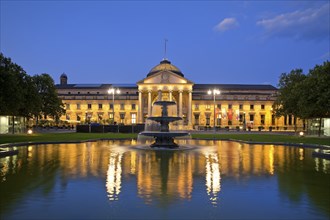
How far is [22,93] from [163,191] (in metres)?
45.3

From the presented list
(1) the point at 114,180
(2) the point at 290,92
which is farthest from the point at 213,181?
(2) the point at 290,92

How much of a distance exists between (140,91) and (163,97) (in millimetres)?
7600

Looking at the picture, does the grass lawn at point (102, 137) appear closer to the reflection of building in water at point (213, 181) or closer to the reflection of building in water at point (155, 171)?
the reflection of building in water at point (155, 171)

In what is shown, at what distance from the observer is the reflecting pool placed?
9508 mm

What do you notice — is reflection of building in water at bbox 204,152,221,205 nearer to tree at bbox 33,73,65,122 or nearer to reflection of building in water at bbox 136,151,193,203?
reflection of building in water at bbox 136,151,193,203

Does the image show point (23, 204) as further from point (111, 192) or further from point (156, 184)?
point (156, 184)

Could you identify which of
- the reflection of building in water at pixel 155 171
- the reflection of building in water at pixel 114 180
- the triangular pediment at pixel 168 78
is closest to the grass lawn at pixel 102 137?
the reflection of building in water at pixel 155 171

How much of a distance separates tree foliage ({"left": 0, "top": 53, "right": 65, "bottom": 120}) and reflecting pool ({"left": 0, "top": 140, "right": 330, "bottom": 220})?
28.6 meters

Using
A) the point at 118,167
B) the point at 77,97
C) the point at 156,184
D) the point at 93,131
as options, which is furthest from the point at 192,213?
the point at 77,97

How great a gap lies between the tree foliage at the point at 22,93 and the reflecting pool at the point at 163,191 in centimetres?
2857

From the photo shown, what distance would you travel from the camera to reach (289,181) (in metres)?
14.4

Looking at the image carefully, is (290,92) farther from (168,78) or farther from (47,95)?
(47,95)

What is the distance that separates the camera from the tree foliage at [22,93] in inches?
1768

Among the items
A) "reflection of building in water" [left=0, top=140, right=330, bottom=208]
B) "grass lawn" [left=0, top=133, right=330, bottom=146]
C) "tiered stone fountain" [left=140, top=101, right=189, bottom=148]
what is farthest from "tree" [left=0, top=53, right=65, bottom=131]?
"reflection of building in water" [left=0, top=140, right=330, bottom=208]
